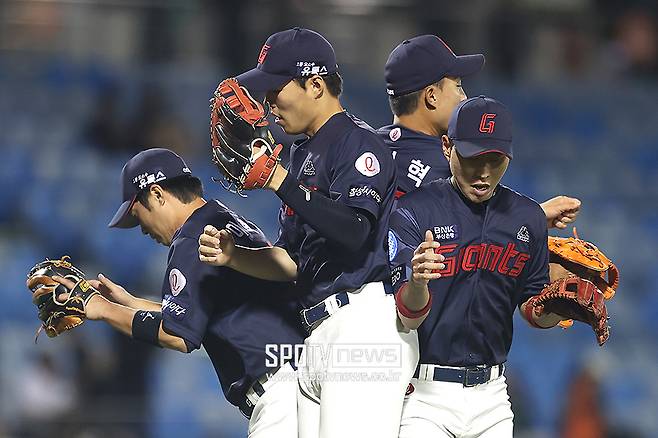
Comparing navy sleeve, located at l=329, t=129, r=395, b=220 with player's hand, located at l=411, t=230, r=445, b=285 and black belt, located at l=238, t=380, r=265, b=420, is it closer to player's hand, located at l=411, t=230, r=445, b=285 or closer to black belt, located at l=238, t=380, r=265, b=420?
player's hand, located at l=411, t=230, r=445, b=285

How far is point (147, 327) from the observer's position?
4.11 metres

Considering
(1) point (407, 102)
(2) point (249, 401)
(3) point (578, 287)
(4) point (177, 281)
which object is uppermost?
(1) point (407, 102)

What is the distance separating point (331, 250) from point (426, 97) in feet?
2.54

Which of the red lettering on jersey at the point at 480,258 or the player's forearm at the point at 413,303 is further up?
the red lettering on jersey at the point at 480,258

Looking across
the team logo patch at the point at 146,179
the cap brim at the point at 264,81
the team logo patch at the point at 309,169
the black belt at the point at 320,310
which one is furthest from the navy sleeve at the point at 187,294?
the cap brim at the point at 264,81

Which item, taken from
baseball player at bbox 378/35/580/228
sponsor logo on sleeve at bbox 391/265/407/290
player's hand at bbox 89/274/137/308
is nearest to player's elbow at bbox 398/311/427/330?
sponsor logo on sleeve at bbox 391/265/407/290

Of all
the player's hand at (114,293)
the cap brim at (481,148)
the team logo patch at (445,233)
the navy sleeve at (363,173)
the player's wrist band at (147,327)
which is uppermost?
the cap brim at (481,148)

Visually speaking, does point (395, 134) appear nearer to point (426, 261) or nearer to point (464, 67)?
point (464, 67)

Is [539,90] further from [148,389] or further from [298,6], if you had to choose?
[148,389]

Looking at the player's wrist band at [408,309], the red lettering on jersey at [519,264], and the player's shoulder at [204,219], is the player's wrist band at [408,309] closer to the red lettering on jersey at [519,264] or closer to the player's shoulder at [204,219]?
the red lettering on jersey at [519,264]

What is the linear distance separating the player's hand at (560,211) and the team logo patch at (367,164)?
748mm

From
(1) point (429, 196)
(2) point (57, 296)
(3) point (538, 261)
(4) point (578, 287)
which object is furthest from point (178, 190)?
(4) point (578, 287)

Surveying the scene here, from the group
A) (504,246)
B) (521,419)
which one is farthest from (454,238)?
(521,419)

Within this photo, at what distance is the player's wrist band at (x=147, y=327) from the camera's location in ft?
13.5
